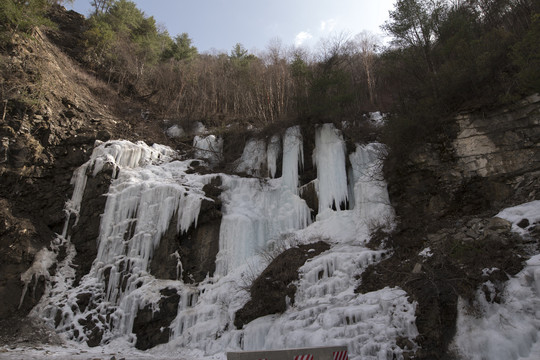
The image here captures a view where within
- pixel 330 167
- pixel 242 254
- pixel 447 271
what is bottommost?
pixel 447 271

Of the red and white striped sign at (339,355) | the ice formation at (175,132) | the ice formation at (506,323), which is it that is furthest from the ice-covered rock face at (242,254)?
the ice formation at (175,132)

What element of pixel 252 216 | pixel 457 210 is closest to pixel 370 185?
pixel 457 210

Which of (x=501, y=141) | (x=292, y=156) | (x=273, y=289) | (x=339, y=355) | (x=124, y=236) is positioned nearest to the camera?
(x=339, y=355)

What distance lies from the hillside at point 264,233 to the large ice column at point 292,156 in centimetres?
6

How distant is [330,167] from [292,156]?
1.97 metres

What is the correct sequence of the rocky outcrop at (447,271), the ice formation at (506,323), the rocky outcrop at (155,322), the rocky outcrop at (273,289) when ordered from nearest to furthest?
the ice formation at (506,323)
the rocky outcrop at (447,271)
the rocky outcrop at (273,289)
the rocky outcrop at (155,322)

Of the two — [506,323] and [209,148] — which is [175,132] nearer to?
[209,148]

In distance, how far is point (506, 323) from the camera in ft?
17.7

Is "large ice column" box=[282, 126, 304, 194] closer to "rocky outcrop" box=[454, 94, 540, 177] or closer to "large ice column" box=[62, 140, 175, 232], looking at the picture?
"large ice column" box=[62, 140, 175, 232]

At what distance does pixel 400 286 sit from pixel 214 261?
661 centimetres

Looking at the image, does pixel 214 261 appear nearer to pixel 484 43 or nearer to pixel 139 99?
pixel 484 43

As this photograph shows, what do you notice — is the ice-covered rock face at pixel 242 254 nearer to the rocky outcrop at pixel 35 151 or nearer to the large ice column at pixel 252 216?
the large ice column at pixel 252 216

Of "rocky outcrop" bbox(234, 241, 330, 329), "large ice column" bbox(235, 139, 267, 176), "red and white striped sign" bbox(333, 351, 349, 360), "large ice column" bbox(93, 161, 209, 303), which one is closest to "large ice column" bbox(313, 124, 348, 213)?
"large ice column" bbox(235, 139, 267, 176)

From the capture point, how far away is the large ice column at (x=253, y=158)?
15.8 metres
